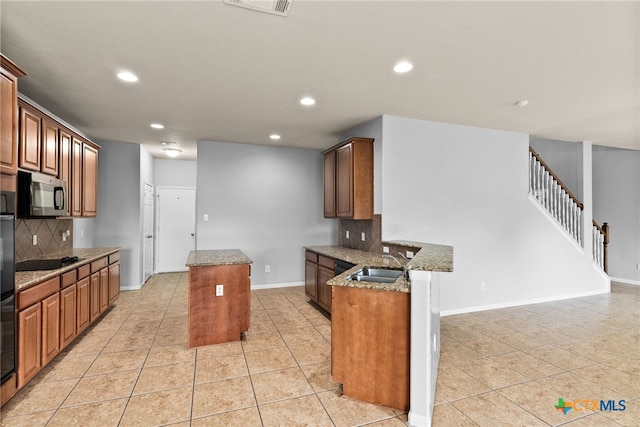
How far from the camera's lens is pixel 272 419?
2.18m

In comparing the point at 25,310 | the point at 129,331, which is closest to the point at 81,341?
the point at 129,331

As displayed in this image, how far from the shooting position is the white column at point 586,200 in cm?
552

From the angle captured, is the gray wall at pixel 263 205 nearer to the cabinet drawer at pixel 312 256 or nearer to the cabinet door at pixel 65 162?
the cabinet drawer at pixel 312 256

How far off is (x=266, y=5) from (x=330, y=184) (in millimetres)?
3140

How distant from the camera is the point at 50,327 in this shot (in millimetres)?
2816

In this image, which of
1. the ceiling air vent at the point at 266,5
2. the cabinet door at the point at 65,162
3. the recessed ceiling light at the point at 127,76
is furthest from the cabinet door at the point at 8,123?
the ceiling air vent at the point at 266,5

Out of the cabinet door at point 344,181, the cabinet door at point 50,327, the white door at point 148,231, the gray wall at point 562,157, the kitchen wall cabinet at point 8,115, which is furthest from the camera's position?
the gray wall at point 562,157

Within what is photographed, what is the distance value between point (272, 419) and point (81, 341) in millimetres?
2606

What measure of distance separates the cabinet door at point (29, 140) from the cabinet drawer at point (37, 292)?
105 cm

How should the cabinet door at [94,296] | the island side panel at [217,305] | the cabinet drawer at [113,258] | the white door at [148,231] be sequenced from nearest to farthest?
the island side panel at [217,305]
the cabinet door at [94,296]
the cabinet drawer at [113,258]
the white door at [148,231]

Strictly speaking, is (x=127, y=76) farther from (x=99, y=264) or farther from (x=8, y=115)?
(x=99, y=264)

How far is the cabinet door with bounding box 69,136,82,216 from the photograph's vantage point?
3.85 m

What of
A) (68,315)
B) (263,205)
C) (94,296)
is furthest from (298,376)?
(263,205)

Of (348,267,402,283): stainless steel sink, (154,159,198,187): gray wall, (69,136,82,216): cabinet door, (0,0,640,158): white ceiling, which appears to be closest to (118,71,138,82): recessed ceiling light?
(0,0,640,158): white ceiling
